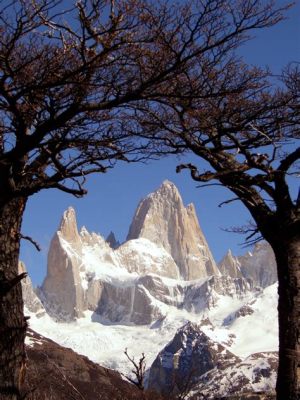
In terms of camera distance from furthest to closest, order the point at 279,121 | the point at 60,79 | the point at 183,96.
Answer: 1. the point at 279,121
2. the point at 183,96
3. the point at 60,79

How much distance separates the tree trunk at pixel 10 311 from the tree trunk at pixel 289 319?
205 cm

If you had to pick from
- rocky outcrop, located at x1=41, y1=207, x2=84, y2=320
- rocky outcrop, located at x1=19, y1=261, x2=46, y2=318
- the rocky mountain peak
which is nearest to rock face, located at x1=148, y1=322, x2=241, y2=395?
rocky outcrop, located at x1=41, y1=207, x2=84, y2=320

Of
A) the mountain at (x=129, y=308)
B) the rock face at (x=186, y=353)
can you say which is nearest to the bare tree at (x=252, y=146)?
the rock face at (x=186, y=353)

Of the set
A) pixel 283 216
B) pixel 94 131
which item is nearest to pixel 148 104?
pixel 94 131

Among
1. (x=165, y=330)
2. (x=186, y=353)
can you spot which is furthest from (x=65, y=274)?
(x=186, y=353)

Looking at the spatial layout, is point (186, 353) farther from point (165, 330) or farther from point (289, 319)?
point (289, 319)

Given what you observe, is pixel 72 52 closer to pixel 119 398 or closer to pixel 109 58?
pixel 109 58

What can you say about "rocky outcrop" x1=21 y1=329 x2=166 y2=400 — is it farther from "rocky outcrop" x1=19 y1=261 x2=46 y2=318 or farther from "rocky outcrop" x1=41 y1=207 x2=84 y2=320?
"rocky outcrop" x1=19 y1=261 x2=46 y2=318

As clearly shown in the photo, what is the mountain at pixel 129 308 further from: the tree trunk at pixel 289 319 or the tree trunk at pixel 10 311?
the tree trunk at pixel 10 311

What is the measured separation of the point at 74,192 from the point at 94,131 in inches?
Result: 22.8

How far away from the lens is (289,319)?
16.4 feet

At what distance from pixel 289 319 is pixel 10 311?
2.24m

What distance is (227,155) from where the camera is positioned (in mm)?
5977

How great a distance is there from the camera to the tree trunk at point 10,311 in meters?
4.27
